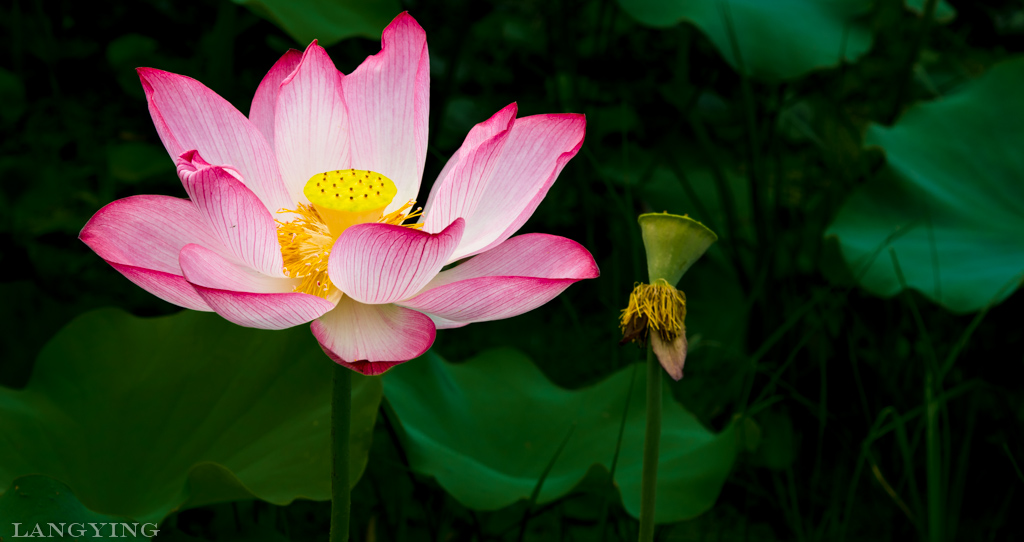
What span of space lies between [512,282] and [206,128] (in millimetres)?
306

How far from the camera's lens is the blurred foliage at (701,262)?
47.0 inches

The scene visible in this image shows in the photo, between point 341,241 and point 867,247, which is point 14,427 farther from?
point 867,247

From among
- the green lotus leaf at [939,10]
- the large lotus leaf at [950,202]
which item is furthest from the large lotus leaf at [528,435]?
the green lotus leaf at [939,10]

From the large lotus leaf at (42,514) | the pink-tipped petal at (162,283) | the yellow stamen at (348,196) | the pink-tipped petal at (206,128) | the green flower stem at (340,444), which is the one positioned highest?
the pink-tipped petal at (206,128)

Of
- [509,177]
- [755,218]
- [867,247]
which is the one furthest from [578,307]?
[509,177]

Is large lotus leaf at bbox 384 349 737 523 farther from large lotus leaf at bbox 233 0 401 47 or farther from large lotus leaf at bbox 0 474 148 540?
large lotus leaf at bbox 233 0 401 47

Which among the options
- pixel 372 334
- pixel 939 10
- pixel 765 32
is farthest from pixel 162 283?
pixel 939 10

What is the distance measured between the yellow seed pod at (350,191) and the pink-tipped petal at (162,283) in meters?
0.14

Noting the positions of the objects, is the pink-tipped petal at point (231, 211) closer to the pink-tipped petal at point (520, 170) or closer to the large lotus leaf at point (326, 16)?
the pink-tipped petal at point (520, 170)

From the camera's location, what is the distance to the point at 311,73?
70cm

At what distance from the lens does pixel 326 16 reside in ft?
4.52

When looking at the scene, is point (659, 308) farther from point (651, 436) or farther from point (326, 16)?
point (326, 16)

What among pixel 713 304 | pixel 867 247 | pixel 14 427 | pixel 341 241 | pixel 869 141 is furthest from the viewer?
pixel 713 304

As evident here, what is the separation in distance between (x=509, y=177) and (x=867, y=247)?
1.04 metres
